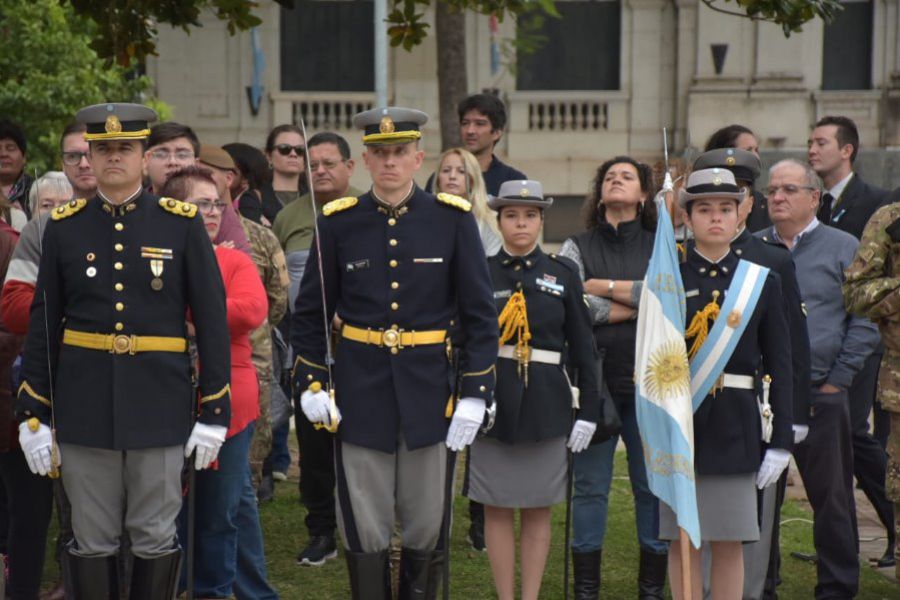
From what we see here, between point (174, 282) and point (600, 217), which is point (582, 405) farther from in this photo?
point (174, 282)

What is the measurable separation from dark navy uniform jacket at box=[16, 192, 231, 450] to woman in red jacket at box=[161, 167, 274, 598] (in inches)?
19.9

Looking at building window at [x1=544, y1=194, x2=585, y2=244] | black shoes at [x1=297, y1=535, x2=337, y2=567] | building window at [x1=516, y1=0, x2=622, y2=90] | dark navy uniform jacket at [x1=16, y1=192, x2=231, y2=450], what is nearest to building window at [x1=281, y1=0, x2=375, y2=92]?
building window at [x1=516, y1=0, x2=622, y2=90]

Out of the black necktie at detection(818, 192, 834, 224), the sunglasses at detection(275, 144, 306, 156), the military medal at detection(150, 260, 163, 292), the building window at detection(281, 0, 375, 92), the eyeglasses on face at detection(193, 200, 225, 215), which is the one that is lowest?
the military medal at detection(150, 260, 163, 292)

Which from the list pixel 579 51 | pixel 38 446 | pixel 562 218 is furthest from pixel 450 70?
pixel 38 446

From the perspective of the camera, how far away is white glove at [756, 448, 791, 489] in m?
5.84

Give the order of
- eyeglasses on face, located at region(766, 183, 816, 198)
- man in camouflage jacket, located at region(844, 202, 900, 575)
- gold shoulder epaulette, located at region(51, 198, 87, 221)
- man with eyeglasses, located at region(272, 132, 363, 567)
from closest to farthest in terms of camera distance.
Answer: gold shoulder epaulette, located at region(51, 198, 87, 221) < man in camouflage jacket, located at region(844, 202, 900, 575) < eyeglasses on face, located at region(766, 183, 816, 198) < man with eyeglasses, located at region(272, 132, 363, 567)

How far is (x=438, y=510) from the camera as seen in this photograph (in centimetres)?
562

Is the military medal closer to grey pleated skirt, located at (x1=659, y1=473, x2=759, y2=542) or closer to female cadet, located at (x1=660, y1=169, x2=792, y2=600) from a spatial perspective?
female cadet, located at (x1=660, y1=169, x2=792, y2=600)

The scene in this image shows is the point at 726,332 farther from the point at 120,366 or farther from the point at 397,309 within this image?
the point at 120,366

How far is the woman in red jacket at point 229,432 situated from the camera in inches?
233

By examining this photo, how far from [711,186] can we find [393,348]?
144 centimetres

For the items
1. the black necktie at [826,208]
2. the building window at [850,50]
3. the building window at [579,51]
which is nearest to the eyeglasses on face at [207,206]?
the black necktie at [826,208]

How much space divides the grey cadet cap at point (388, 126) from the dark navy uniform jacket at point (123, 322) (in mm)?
765

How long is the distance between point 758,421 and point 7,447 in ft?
9.95
